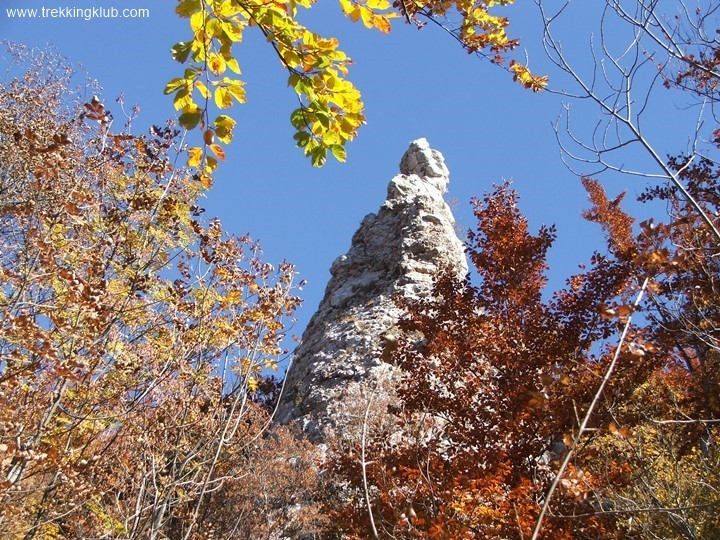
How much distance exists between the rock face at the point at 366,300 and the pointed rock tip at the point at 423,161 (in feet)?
5.48

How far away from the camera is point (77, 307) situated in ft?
11.7

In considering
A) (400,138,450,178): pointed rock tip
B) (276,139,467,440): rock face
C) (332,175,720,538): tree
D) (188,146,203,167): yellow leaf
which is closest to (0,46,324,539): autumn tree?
(188,146,203,167): yellow leaf

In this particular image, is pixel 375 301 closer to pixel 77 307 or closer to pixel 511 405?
pixel 511 405

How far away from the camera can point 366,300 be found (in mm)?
21219

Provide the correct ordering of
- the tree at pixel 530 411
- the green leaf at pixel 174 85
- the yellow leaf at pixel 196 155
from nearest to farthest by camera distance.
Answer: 1. the green leaf at pixel 174 85
2. the yellow leaf at pixel 196 155
3. the tree at pixel 530 411

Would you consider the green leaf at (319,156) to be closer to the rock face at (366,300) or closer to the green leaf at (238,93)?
the green leaf at (238,93)

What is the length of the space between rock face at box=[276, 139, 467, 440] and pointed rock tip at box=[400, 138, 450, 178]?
5.48 feet

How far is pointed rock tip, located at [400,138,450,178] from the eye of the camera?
30.9 m

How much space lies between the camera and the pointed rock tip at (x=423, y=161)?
30922mm

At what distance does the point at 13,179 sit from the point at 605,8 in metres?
8.26

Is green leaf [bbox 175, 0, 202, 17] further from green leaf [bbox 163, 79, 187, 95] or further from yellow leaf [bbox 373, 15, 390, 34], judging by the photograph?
yellow leaf [bbox 373, 15, 390, 34]

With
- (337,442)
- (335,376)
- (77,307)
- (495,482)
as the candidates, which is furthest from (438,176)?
(77,307)

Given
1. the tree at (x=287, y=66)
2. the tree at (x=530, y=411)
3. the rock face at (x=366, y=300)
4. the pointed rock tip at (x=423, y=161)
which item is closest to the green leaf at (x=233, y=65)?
the tree at (x=287, y=66)

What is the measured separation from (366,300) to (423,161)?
13694 millimetres
